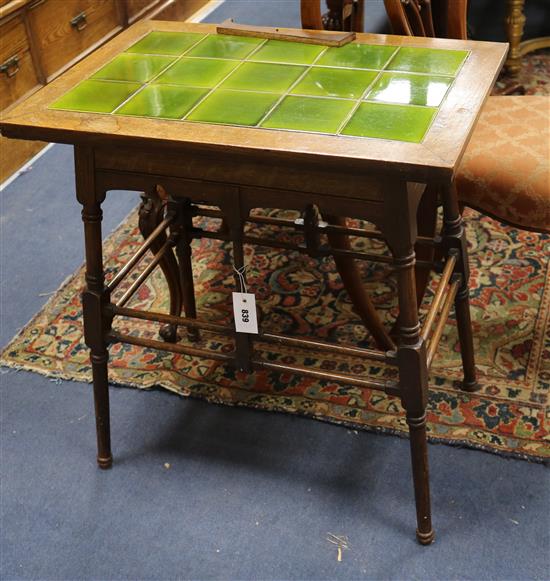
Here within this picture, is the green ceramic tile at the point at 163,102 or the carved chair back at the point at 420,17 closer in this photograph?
the green ceramic tile at the point at 163,102

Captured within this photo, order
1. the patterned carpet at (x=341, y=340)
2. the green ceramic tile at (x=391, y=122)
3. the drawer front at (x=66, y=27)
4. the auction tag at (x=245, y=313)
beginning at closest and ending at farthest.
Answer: the green ceramic tile at (x=391, y=122)
the auction tag at (x=245, y=313)
the patterned carpet at (x=341, y=340)
the drawer front at (x=66, y=27)

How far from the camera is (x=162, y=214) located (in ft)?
6.81

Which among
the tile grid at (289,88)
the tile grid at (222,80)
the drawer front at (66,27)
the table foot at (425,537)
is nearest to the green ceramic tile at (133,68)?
the tile grid at (222,80)

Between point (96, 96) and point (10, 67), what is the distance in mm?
1666

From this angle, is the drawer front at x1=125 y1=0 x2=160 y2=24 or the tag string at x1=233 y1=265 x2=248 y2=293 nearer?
the tag string at x1=233 y1=265 x2=248 y2=293

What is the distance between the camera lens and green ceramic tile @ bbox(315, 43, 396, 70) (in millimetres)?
1664

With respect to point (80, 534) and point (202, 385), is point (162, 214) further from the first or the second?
point (80, 534)

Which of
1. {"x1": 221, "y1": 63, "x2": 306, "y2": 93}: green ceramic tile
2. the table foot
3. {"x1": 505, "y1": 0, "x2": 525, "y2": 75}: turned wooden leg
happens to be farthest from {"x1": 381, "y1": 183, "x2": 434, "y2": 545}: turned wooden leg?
{"x1": 505, "y1": 0, "x2": 525, "y2": 75}: turned wooden leg

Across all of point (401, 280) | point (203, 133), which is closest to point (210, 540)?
point (401, 280)

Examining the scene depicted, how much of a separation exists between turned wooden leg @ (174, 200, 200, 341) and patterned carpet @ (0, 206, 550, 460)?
0.42ft

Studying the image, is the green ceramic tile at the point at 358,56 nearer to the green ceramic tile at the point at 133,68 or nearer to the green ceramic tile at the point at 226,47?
the green ceramic tile at the point at 226,47

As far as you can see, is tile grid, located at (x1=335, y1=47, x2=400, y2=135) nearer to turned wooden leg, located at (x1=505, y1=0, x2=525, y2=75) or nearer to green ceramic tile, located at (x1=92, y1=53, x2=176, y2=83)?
green ceramic tile, located at (x1=92, y1=53, x2=176, y2=83)

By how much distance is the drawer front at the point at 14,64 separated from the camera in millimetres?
3045

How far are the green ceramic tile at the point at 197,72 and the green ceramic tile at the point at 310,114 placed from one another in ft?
0.64
